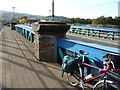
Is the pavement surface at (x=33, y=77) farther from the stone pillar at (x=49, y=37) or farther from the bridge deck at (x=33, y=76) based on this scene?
the stone pillar at (x=49, y=37)

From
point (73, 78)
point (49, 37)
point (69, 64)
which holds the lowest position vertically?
point (73, 78)

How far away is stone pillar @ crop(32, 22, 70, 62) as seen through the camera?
5280 millimetres

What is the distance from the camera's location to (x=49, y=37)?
548cm

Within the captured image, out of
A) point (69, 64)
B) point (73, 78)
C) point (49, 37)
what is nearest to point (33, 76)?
point (73, 78)

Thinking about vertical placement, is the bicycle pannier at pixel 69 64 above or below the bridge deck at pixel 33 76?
above

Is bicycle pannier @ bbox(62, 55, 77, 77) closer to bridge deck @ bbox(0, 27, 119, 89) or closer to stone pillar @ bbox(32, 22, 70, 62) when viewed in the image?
bridge deck @ bbox(0, 27, 119, 89)

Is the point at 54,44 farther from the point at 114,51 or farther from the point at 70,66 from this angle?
the point at 114,51

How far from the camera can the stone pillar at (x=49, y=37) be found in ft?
17.3

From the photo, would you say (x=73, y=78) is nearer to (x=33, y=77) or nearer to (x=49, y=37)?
(x=33, y=77)

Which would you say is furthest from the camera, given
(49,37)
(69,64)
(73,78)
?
(49,37)

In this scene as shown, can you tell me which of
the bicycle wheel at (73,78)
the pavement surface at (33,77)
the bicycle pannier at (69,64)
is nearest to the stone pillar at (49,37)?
the pavement surface at (33,77)

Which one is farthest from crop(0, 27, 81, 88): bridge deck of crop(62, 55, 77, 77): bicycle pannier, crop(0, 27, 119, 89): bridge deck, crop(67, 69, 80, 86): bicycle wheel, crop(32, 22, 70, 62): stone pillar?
crop(62, 55, 77, 77): bicycle pannier

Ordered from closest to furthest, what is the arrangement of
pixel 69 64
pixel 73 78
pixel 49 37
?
pixel 69 64, pixel 73 78, pixel 49 37

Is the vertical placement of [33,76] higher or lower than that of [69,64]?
lower
